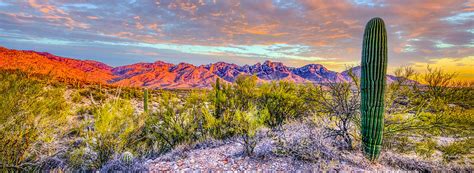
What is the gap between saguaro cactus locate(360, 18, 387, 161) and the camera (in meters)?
5.60

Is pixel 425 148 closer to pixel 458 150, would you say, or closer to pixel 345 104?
pixel 458 150

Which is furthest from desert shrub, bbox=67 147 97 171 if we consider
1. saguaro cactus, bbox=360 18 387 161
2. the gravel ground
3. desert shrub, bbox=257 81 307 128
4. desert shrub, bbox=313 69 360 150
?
saguaro cactus, bbox=360 18 387 161

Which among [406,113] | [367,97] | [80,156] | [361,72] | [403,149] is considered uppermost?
[361,72]

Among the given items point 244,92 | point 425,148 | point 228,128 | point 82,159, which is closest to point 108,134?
point 82,159

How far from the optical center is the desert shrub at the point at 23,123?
573 centimetres

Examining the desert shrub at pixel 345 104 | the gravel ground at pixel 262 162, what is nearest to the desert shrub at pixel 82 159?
the gravel ground at pixel 262 162

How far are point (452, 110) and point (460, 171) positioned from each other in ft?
5.19

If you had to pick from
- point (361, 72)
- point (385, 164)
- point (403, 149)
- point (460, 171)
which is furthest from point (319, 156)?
point (460, 171)

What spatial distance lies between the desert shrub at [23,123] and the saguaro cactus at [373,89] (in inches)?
268

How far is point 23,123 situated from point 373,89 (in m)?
7.37

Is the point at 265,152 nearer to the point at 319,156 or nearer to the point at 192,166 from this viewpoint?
the point at 319,156

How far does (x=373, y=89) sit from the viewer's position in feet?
18.3

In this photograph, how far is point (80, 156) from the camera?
6.92m

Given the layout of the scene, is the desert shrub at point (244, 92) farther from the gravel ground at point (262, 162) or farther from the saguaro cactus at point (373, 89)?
the saguaro cactus at point (373, 89)
